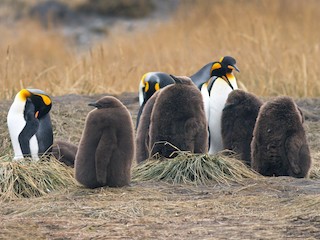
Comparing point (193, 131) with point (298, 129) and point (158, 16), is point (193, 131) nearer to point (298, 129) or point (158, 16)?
point (298, 129)

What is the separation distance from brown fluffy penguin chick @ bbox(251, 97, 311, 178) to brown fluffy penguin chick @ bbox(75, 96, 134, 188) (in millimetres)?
1415

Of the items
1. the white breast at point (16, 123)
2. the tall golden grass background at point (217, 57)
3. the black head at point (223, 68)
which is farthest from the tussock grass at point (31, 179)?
the tall golden grass background at point (217, 57)

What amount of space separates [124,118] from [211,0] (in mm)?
17507

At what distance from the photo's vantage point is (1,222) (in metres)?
6.88

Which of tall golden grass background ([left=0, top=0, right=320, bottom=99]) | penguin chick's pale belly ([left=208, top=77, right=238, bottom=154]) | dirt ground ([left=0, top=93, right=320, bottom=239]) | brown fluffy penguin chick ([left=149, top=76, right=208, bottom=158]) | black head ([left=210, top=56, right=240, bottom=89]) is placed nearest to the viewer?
dirt ground ([left=0, top=93, right=320, bottom=239])

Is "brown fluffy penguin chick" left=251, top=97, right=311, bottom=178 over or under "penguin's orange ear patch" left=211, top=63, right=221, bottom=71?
under

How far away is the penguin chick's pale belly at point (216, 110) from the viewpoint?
10320 millimetres

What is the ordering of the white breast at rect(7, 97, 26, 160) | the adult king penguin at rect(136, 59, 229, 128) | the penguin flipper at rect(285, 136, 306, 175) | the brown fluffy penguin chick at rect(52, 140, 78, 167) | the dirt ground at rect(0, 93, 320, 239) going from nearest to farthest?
1. the dirt ground at rect(0, 93, 320, 239)
2. the penguin flipper at rect(285, 136, 306, 175)
3. the brown fluffy penguin chick at rect(52, 140, 78, 167)
4. the white breast at rect(7, 97, 26, 160)
5. the adult king penguin at rect(136, 59, 229, 128)

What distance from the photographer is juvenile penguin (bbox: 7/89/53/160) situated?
→ 10.1m

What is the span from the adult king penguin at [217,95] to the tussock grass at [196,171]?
1237 mm

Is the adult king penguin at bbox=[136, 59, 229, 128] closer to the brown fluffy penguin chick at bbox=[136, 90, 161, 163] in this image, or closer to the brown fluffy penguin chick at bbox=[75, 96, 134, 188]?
the brown fluffy penguin chick at bbox=[136, 90, 161, 163]

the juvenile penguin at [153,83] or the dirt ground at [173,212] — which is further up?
the juvenile penguin at [153,83]

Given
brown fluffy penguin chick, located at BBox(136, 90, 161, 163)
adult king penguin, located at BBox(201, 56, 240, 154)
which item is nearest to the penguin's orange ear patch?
adult king penguin, located at BBox(201, 56, 240, 154)

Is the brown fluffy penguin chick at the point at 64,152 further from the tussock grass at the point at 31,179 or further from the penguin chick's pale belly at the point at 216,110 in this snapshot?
the penguin chick's pale belly at the point at 216,110
